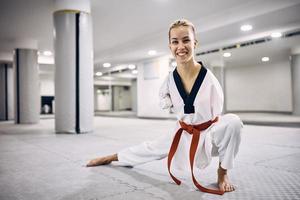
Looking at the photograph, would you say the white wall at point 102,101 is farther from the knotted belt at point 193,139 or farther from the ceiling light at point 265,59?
the knotted belt at point 193,139

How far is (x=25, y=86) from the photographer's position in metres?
12.1

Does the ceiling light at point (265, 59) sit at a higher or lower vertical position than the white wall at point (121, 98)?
higher

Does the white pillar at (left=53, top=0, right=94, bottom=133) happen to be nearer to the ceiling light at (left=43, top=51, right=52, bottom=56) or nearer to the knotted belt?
the knotted belt

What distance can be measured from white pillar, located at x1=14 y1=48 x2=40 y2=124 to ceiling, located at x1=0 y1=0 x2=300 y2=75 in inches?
36.9

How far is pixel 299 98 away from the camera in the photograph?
51.0 feet

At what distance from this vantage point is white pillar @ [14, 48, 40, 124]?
12078 millimetres

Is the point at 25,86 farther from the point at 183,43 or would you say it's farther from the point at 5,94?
the point at 183,43

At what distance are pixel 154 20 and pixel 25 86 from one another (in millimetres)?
6770

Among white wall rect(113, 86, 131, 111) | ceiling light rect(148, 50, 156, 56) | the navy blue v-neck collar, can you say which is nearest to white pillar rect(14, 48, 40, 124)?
ceiling light rect(148, 50, 156, 56)

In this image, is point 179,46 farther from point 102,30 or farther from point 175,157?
point 102,30

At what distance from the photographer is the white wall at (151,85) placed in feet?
51.8

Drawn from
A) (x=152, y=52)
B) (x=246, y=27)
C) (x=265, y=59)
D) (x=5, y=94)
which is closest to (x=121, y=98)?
(x=5, y=94)

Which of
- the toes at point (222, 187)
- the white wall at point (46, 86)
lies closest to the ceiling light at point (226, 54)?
the toes at point (222, 187)

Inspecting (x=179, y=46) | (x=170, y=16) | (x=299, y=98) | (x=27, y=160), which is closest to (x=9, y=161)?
(x=27, y=160)
